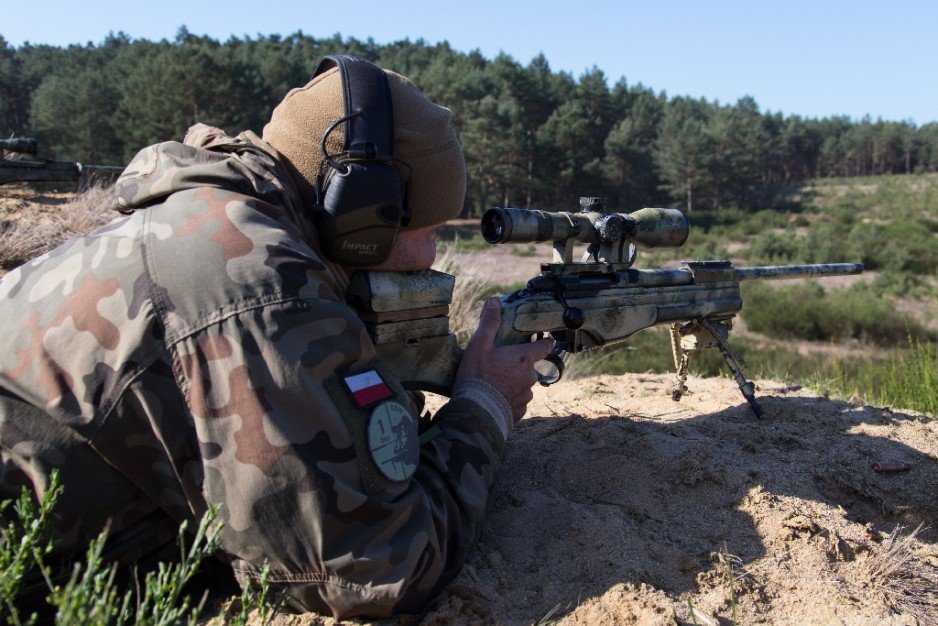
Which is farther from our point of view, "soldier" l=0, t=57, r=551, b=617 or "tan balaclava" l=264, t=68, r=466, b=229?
"tan balaclava" l=264, t=68, r=466, b=229

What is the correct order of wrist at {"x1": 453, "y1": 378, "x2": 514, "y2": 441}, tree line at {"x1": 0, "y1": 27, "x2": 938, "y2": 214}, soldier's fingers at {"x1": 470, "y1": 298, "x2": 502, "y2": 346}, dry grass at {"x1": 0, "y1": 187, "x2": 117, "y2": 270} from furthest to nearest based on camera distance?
tree line at {"x1": 0, "y1": 27, "x2": 938, "y2": 214}
dry grass at {"x1": 0, "y1": 187, "x2": 117, "y2": 270}
soldier's fingers at {"x1": 470, "y1": 298, "x2": 502, "y2": 346}
wrist at {"x1": 453, "y1": 378, "x2": 514, "y2": 441}

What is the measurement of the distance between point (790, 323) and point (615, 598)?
2182 centimetres

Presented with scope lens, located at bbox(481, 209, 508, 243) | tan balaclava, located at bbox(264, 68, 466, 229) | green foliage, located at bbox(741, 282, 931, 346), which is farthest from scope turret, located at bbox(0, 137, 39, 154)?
green foliage, located at bbox(741, 282, 931, 346)

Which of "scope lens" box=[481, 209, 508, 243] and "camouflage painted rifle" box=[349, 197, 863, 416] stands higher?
"scope lens" box=[481, 209, 508, 243]

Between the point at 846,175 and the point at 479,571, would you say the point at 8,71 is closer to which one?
the point at 479,571

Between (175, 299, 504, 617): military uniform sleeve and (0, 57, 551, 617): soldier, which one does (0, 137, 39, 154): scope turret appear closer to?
(0, 57, 551, 617): soldier

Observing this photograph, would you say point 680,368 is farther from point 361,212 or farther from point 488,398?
point 361,212

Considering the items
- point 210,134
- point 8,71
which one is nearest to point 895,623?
point 210,134

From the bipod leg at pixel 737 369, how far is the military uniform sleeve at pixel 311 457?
2.75m

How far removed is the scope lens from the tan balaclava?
59cm

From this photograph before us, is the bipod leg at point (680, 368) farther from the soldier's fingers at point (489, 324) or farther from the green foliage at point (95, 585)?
the green foliage at point (95, 585)

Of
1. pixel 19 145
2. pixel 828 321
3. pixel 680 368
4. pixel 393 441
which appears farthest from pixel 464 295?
pixel 828 321

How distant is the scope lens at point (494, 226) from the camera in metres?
3.40

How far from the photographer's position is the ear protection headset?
240cm
